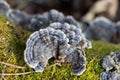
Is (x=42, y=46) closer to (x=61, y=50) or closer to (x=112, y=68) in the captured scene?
(x=61, y=50)

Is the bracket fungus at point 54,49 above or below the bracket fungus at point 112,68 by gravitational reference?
above

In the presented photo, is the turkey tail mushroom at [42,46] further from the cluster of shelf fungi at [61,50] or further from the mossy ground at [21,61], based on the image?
the mossy ground at [21,61]

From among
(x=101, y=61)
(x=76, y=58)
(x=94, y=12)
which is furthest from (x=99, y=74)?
(x=94, y=12)

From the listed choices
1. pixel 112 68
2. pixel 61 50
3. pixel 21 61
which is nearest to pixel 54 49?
pixel 61 50

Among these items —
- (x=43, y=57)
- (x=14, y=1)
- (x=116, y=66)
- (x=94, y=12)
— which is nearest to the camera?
(x=43, y=57)

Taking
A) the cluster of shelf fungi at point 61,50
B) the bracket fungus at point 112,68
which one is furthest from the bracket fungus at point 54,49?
the bracket fungus at point 112,68

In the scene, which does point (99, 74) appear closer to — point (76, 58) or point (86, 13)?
point (76, 58)
